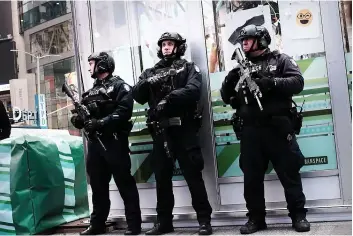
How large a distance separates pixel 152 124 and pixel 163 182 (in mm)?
593

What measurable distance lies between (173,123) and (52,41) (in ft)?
67.0

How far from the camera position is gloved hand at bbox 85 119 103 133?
4.79 metres

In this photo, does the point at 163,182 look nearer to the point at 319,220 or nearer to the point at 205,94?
the point at 205,94

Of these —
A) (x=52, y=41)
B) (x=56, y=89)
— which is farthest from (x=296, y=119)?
(x=52, y=41)

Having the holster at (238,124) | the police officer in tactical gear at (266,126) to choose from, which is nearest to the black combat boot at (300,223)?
the police officer in tactical gear at (266,126)

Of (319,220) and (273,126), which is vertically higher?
(273,126)

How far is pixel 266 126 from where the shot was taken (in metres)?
4.29

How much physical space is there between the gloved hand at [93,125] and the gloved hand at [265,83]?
5.41 feet

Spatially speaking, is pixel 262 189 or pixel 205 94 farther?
pixel 205 94

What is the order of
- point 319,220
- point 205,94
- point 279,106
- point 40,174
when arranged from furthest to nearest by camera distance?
point 40,174 < point 205,94 < point 319,220 < point 279,106

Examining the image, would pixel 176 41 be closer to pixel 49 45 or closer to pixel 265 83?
pixel 265 83

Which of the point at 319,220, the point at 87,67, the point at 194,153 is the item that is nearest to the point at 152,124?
the point at 194,153

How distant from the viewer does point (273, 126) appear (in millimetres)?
4246

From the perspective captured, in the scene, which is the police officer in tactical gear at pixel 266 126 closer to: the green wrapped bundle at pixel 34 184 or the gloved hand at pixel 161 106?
the gloved hand at pixel 161 106
